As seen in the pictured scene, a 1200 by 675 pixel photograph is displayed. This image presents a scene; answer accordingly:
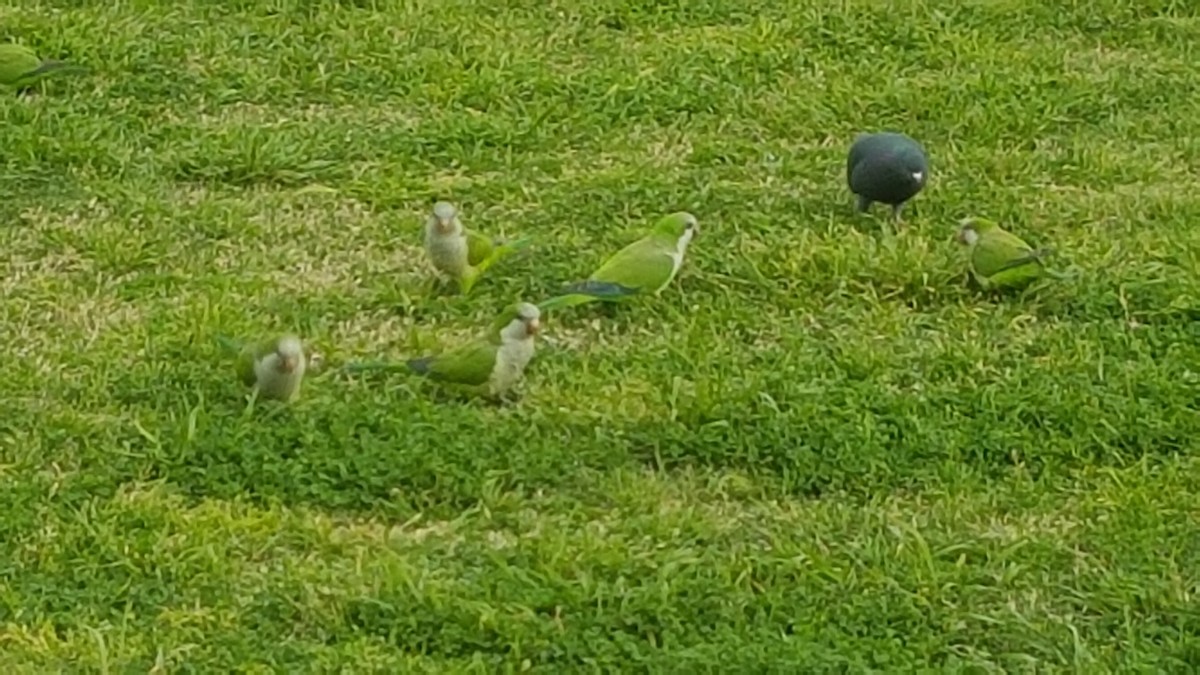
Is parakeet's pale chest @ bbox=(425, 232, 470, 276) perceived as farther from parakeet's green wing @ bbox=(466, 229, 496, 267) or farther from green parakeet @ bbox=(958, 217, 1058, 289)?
green parakeet @ bbox=(958, 217, 1058, 289)

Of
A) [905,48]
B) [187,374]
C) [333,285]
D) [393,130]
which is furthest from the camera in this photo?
[905,48]

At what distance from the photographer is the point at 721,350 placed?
4402 mm

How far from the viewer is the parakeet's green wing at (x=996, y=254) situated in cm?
468

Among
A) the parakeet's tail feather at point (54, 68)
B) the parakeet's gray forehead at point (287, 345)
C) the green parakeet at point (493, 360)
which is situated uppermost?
the parakeet's gray forehead at point (287, 345)

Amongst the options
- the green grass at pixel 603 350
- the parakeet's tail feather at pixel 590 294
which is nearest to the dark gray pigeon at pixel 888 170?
the green grass at pixel 603 350

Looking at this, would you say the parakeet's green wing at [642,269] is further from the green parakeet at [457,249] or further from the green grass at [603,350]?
the green parakeet at [457,249]

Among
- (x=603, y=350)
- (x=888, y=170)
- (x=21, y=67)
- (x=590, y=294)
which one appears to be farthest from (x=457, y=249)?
(x=21, y=67)

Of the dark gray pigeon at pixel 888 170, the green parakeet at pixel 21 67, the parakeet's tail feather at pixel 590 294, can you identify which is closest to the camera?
the parakeet's tail feather at pixel 590 294

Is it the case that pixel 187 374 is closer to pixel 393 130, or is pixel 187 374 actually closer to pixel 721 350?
pixel 721 350

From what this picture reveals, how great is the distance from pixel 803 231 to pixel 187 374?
1.65 meters

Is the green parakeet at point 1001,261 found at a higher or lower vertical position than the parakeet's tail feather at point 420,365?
lower

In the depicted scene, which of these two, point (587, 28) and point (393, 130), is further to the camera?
point (587, 28)

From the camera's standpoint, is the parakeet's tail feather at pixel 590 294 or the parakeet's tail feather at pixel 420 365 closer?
the parakeet's tail feather at pixel 420 365

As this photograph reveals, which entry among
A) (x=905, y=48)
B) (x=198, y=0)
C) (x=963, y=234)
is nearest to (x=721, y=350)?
(x=963, y=234)
